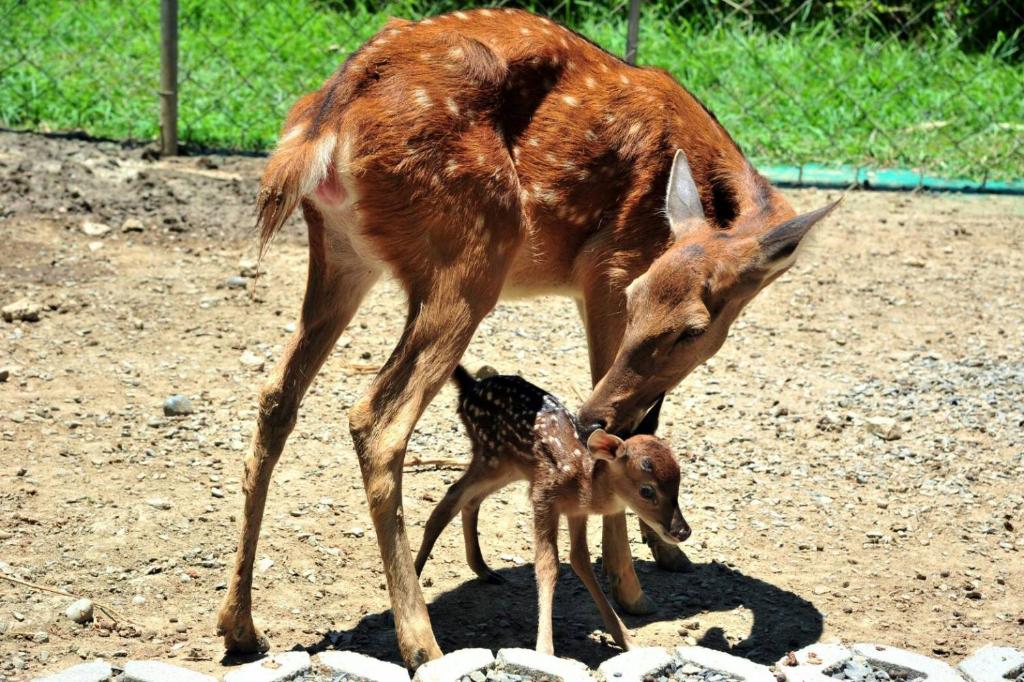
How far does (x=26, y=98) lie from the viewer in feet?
31.9

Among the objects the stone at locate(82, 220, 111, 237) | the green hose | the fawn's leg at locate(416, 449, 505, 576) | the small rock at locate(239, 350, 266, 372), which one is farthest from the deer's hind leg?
the green hose

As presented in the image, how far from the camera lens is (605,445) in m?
4.42

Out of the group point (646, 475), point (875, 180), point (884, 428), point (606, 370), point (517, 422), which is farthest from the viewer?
point (875, 180)

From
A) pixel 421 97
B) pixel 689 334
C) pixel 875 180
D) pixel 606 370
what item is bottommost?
pixel 875 180

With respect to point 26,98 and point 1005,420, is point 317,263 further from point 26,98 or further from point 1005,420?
point 26,98

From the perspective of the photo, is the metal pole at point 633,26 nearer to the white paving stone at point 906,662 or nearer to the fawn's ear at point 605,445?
the fawn's ear at point 605,445

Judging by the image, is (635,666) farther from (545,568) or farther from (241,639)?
(241,639)

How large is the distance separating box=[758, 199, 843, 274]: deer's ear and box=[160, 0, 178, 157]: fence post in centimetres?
560

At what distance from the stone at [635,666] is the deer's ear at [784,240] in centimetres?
139

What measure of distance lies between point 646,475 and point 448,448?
6.41ft

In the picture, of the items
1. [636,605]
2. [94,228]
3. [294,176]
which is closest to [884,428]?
[636,605]

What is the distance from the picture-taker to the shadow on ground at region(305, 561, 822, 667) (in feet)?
15.5

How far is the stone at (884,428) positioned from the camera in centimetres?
632

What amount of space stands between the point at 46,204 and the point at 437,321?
15.0ft
